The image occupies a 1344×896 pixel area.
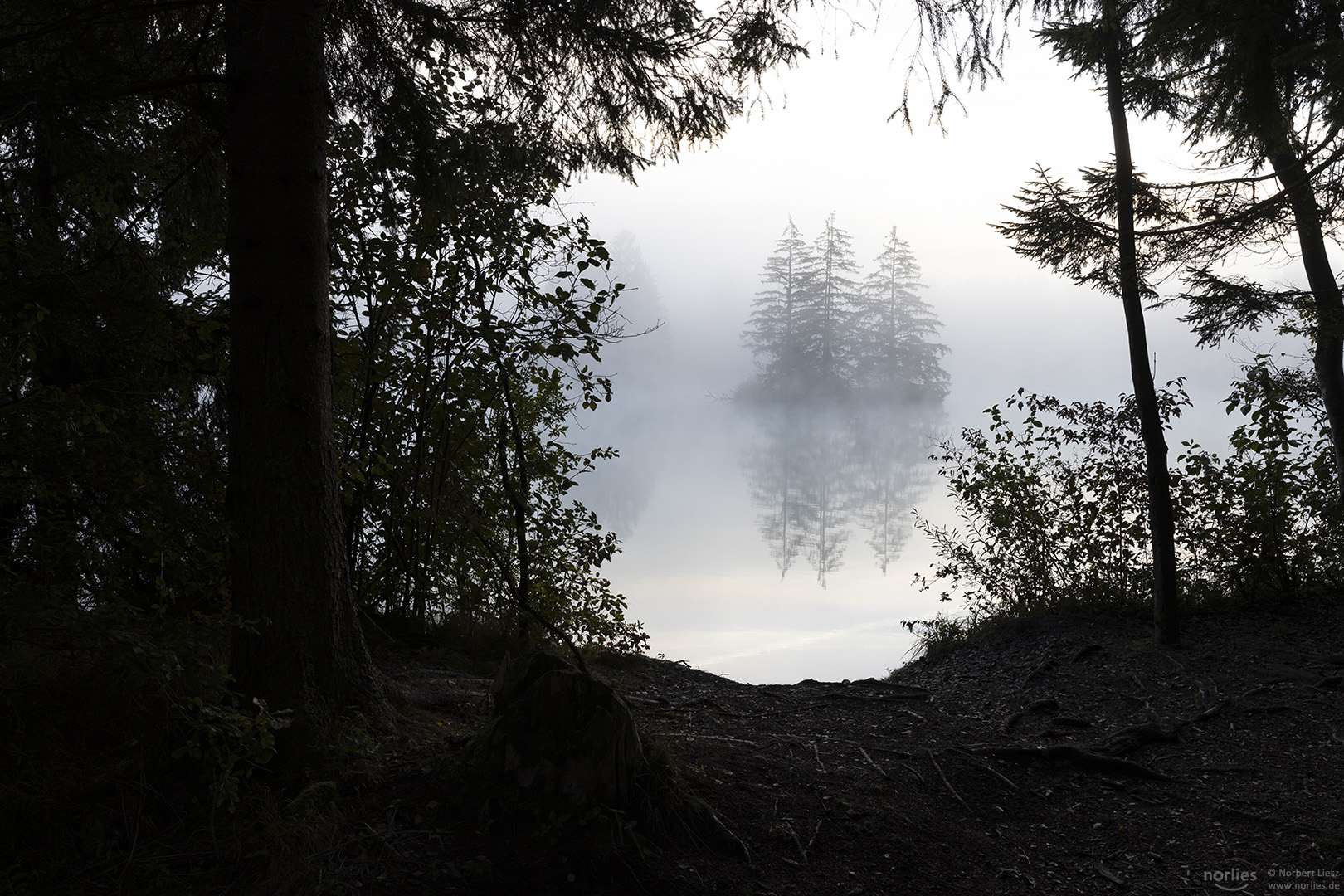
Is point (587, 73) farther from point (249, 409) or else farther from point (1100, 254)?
point (1100, 254)

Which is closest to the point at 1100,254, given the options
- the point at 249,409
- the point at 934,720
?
the point at 934,720

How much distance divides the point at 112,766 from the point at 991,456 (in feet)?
23.6

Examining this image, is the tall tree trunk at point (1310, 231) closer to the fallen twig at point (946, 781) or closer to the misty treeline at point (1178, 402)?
the misty treeline at point (1178, 402)

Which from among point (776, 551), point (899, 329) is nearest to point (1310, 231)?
point (776, 551)

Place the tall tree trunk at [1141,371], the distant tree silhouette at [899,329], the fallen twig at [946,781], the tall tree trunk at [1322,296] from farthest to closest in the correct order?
the distant tree silhouette at [899,329] < the tall tree trunk at [1141,371] < the tall tree trunk at [1322,296] < the fallen twig at [946,781]

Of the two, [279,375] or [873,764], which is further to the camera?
[873,764]

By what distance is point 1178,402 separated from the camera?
725cm

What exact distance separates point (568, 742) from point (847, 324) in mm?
40066

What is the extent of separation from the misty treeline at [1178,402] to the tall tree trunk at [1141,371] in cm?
1

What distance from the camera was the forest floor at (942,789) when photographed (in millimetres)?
2729

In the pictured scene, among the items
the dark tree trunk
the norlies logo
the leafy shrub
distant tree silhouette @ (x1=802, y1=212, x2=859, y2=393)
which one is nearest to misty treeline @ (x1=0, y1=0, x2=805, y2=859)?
the dark tree trunk

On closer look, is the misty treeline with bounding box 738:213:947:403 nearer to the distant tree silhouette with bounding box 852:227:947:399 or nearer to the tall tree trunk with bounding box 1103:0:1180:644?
the distant tree silhouette with bounding box 852:227:947:399

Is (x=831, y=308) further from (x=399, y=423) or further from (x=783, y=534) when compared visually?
(x=399, y=423)

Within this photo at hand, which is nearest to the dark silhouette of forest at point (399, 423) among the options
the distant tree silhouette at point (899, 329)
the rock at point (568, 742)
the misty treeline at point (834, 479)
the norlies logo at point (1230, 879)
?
the rock at point (568, 742)
